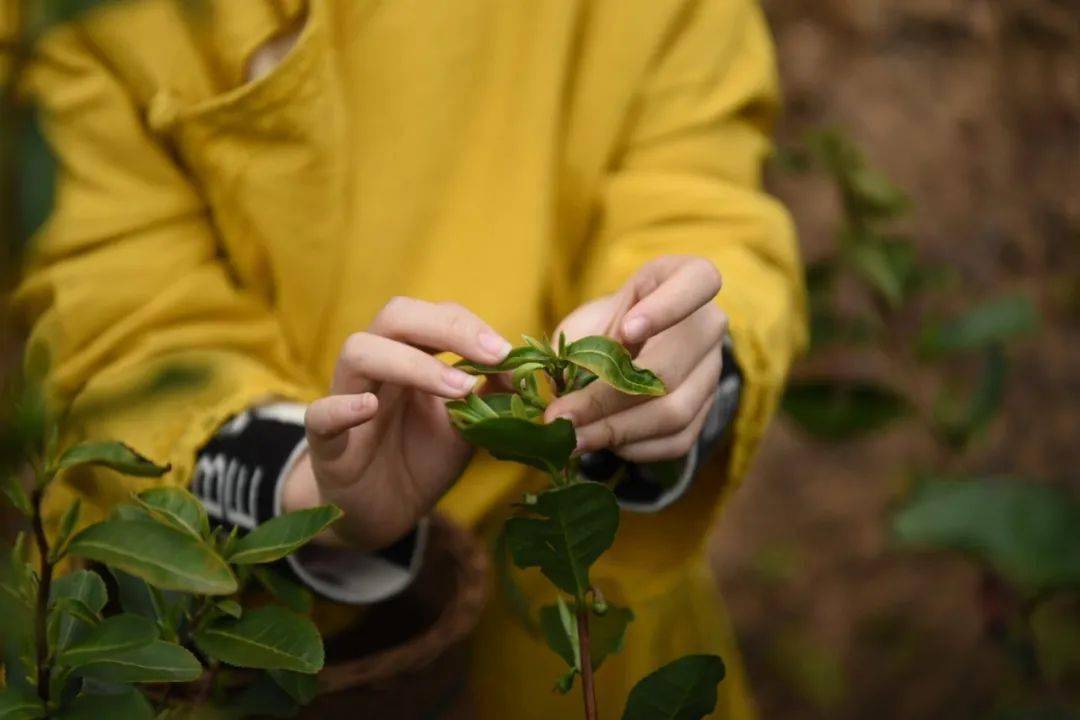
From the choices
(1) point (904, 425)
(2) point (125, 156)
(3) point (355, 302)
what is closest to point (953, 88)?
(1) point (904, 425)

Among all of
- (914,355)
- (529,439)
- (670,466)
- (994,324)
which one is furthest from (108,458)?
(914,355)

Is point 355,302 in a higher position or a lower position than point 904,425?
higher

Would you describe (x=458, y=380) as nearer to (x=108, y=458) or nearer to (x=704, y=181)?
(x=108, y=458)

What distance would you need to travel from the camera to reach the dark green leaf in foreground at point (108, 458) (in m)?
0.48

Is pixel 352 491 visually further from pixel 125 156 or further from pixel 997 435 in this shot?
pixel 997 435

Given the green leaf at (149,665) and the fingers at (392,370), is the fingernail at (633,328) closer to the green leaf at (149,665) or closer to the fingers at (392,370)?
→ the fingers at (392,370)

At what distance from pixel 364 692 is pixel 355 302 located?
34 cm

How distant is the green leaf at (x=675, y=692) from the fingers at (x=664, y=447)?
197mm

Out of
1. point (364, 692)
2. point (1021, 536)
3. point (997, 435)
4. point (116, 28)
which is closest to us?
point (1021, 536)

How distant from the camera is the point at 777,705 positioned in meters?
1.78

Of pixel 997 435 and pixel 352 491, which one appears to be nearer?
pixel 352 491

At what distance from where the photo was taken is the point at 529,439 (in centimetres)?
50

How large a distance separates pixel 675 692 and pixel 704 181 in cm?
50

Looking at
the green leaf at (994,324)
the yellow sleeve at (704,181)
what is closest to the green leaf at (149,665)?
the yellow sleeve at (704,181)
